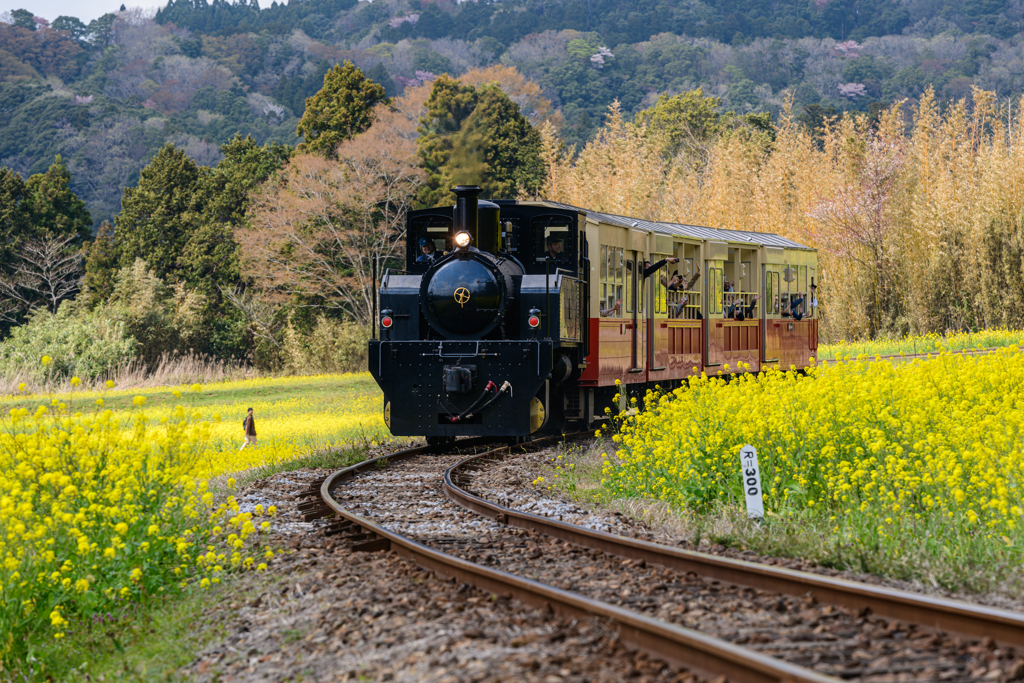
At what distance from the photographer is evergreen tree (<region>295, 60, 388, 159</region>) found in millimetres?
40906

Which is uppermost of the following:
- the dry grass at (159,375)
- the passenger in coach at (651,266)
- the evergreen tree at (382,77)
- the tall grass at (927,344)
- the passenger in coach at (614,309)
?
the evergreen tree at (382,77)

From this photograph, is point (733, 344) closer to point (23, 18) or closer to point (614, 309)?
point (614, 309)

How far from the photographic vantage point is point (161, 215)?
4634 centimetres

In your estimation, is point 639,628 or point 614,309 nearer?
point 639,628

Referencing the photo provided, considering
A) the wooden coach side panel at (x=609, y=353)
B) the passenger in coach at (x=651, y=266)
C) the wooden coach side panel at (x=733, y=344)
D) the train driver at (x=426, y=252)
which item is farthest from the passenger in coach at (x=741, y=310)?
A: the train driver at (x=426, y=252)

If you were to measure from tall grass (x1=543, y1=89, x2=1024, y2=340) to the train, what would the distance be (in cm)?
1128

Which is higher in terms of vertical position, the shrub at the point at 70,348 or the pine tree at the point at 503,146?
the pine tree at the point at 503,146

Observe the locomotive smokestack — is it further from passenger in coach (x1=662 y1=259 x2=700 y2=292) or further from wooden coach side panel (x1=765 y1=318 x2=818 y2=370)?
wooden coach side panel (x1=765 y1=318 x2=818 y2=370)

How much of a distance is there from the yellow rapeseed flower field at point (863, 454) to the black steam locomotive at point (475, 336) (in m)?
1.80

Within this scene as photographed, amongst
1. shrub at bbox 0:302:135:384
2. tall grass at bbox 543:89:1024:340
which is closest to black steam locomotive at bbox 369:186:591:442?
tall grass at bbox 543:89:1024:340

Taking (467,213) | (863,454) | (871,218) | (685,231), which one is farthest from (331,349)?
(863,454)

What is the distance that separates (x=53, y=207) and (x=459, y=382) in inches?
1571

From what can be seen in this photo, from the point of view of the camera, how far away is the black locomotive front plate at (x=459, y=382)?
489 inches

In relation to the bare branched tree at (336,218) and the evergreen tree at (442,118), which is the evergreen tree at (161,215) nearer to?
the bare branched tree at (336,218)
